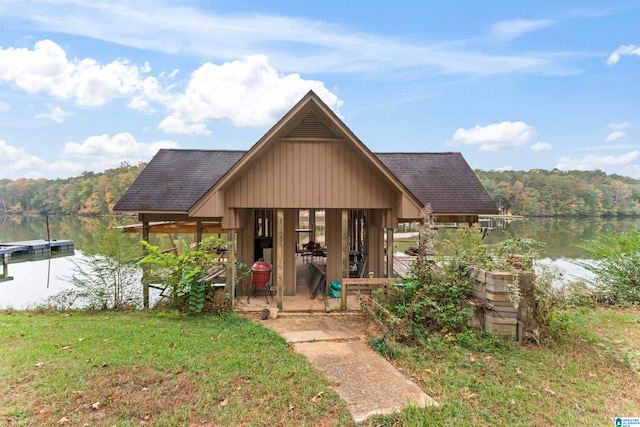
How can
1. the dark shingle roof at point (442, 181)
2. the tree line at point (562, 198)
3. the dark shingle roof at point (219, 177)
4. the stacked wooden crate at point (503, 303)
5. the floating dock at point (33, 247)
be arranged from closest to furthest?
the stacked wooden crate at point (503, 303)
the dark shingle roof at point (219, 177)
the dark shingle roof at point (442, 181)
the floating dock at point (33, 247)
the tree line at point (562, 198)

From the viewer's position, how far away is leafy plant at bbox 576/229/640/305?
746 cm

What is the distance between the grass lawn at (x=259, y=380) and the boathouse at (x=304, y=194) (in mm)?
2396

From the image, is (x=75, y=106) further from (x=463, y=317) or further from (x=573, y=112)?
(x=573, y=112)

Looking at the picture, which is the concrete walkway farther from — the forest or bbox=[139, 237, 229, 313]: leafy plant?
the forest

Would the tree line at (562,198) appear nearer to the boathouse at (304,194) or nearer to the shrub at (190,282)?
the boathouse at (304,194)

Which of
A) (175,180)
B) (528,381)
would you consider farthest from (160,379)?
(175,180)

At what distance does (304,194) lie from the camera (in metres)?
6.75

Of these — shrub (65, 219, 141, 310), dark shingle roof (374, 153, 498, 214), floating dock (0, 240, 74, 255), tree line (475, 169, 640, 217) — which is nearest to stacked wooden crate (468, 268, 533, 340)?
dark shingle roof (374, 153, 498, 214)

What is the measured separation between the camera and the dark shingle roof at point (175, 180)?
Answer: 8.02m

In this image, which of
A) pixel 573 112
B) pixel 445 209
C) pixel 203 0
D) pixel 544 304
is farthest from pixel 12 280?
pixel 573 112

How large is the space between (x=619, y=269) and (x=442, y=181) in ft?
15.2

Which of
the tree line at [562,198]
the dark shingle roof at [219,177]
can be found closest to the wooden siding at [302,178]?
the dark shingle roof at [219,177]

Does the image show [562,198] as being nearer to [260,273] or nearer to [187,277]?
[260,273]

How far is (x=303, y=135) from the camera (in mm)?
6730
